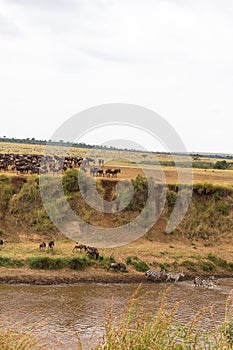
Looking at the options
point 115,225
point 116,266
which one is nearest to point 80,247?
point 116,266

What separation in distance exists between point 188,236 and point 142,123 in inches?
291

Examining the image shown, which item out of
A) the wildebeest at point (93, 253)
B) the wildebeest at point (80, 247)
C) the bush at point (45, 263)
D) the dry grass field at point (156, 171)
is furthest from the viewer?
the dry grass field at point (156, 171)

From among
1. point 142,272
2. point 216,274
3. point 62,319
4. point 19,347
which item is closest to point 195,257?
point 216,274

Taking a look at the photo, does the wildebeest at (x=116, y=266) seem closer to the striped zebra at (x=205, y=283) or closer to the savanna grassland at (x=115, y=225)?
the savanna grassland at (x=115, y=225)

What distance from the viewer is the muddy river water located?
16250 millimetres

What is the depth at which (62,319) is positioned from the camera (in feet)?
57.3

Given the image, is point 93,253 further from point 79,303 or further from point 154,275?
point 79,303

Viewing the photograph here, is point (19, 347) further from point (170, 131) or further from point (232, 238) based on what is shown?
point (232, 238)

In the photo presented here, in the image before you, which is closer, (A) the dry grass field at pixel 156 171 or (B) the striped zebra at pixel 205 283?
(B) the striped zebra at pixel 205 283

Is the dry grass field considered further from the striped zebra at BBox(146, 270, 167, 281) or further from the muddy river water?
the muddy river water

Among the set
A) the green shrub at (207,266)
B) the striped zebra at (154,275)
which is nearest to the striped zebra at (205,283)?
the striped zebra at (154,275)

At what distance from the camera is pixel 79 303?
65.1 ft

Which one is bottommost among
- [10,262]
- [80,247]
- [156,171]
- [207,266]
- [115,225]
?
[207,266]

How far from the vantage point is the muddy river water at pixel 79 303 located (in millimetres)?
16250
